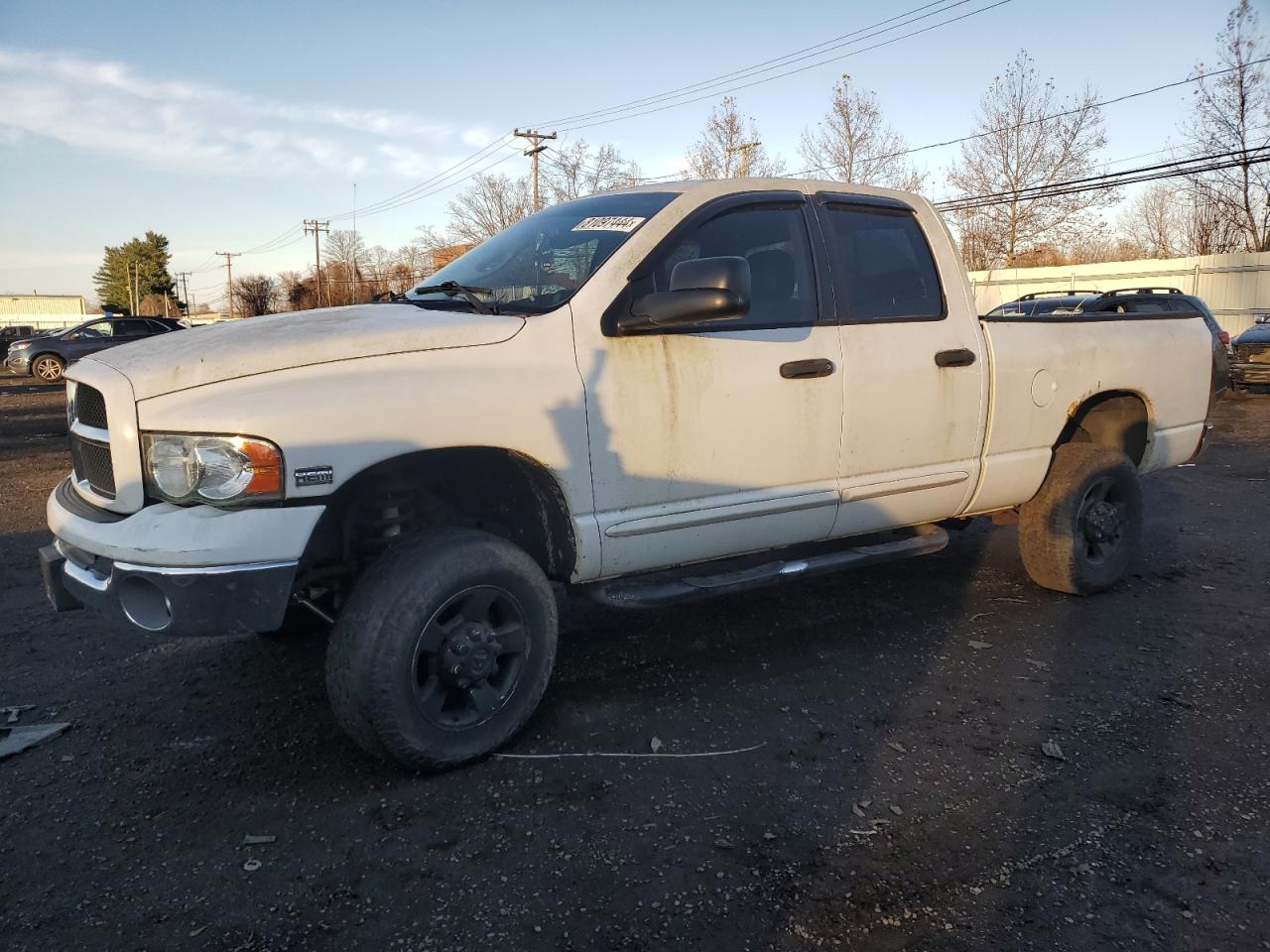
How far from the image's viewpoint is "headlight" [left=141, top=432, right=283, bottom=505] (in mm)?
2535

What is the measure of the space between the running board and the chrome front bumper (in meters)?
1.16

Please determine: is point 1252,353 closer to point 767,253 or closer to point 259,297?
point 767,253

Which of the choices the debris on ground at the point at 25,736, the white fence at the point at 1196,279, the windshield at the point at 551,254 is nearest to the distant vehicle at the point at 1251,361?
the white fence at the point at 1196,279

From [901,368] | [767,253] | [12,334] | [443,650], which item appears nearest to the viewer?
[443,650]

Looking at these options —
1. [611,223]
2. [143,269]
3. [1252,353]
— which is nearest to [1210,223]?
[1252,353]

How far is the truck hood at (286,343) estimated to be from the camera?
2.63 metres

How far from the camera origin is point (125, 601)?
103 inches

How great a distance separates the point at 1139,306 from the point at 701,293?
13.0 meters

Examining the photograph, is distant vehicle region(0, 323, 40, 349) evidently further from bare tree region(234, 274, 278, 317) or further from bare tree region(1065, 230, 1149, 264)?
bare tree region(1065, 230, 1149, 264)

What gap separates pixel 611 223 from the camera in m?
3.52

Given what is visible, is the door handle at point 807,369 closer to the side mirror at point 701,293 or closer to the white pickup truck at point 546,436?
the white pickup truck at point 546,436

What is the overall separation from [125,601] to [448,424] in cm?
107

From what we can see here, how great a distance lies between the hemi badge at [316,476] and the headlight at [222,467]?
0.06 metres

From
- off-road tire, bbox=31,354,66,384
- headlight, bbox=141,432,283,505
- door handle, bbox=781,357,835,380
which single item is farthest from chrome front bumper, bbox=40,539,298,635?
off-road tire, bbox=31,354,66,384
